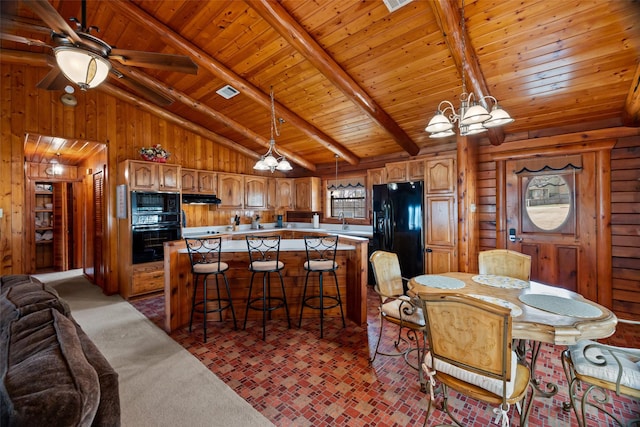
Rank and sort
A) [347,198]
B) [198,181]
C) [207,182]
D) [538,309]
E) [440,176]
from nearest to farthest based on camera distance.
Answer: [538,309] → [440,176] → [198,181] → [207,182] → [347,198]

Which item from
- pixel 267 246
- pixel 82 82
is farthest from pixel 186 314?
pixel 82 82

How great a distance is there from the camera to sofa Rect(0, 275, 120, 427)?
2.46 feet

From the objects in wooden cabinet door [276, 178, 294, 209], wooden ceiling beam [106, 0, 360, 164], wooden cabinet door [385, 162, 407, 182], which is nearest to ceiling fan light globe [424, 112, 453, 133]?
wooden cabinet door [385, 162, 407, 182]

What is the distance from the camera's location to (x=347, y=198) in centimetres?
621

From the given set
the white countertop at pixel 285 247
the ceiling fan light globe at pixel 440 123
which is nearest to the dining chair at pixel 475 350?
the ceiling fan light globe at pixel 440 123

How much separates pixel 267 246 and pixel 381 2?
2712 millimetres

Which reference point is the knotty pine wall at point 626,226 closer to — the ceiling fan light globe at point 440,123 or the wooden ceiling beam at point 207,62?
the ceiling fan light globe at point 440,123

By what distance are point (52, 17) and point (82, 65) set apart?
14.6 inches

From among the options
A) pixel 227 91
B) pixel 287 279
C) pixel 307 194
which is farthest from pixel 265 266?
pixel 307 194

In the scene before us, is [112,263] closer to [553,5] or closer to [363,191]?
[363,191]

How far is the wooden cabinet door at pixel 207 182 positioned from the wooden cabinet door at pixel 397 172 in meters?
3.50

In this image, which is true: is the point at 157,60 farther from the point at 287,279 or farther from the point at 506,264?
the point at 506,264

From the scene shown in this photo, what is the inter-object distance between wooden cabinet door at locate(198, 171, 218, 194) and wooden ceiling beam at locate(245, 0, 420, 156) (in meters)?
3.43

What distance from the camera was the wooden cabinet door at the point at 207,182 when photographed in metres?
5.52
